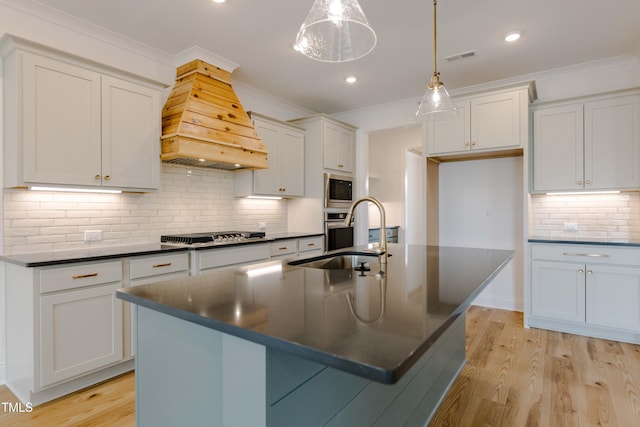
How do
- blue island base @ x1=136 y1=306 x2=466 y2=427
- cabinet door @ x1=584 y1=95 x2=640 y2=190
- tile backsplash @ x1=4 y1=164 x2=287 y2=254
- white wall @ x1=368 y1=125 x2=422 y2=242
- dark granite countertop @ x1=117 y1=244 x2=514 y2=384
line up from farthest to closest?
white wall @ x1=368 y1=125 x2=422 y2=242
cabinet door @ x1=584 y1=95 x2=640 y2=190
tile backsplash @ x1=4 y1=164 x2=287 y2=254
blue island base @ x1=136 y1=306 x2=466 y2=427
dark granite countertop @ x1=117 y1=244 x2=514 y2=384

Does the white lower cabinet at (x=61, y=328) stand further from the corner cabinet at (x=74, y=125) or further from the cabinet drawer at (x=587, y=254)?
the cabinet drawer at (x=587, y=254)

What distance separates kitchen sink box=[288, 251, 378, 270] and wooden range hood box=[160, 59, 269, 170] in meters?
1.62

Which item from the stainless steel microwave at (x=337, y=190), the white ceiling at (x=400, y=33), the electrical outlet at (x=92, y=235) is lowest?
the electrical outlet at (x=92, y=235)

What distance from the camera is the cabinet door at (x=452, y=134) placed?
3.88 meters

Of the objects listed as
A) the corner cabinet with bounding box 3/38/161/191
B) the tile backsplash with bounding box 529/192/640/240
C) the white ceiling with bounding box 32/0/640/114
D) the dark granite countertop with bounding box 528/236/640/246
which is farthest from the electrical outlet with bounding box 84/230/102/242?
the tile backsplash with bounding box 529/192/640/240

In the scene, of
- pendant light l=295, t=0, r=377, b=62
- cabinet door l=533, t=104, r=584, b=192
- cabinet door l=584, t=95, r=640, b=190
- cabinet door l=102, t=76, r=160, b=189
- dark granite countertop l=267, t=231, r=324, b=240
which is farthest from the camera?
dark granite countertop l=267, t=231, r=324, b=240

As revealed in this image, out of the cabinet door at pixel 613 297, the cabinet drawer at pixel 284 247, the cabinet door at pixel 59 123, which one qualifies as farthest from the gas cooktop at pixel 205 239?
the cabinet door at pixel 613 297

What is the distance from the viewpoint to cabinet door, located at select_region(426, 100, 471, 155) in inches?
153

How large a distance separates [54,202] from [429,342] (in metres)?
2.96

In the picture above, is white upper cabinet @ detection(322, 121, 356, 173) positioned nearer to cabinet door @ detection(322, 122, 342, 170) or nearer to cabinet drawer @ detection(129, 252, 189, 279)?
cabinet door @ detection(322, 122, 342, 170)

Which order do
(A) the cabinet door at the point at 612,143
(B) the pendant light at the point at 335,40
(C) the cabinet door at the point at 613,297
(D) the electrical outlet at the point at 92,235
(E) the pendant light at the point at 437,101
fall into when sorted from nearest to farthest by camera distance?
1. (B) the pendant light at the point at 335,40
2. (E) the pendant light at the point at 437,101
3. (D) the electrical outlet at the point at 92,235
4. (C) the cabinet door at the point at 613,297
5. (A) the cabinet door at the point at 612,143

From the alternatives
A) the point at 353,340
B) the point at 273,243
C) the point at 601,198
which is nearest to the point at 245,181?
the point at 273,243

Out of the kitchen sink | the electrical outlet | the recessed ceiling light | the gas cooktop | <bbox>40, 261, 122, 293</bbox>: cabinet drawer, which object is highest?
the recessed ceiling light

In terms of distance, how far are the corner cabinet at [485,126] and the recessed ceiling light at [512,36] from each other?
2.12 feet
